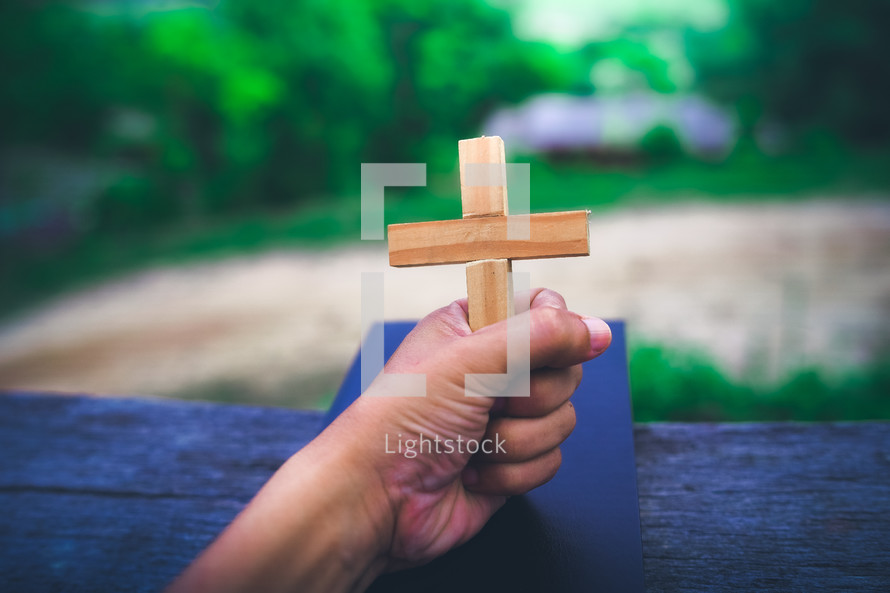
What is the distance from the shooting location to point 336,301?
4.33 metres

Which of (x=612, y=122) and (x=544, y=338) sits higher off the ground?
(x=612, y=122)

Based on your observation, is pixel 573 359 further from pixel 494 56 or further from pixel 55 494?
pixel 494 56

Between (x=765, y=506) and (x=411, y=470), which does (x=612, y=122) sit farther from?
(x=411, y=470)

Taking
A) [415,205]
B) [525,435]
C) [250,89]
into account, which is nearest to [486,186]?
[525,435]

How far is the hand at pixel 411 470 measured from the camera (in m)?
0.61

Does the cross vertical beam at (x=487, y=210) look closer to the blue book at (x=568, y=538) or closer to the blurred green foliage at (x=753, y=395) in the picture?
the blue book at (x=568, y=538)

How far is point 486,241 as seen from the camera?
76 centimetres

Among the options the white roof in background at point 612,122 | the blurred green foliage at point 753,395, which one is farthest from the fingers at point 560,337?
the white roof in background at point 612,122

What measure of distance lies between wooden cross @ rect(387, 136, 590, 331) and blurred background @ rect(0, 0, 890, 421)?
11.2 ft

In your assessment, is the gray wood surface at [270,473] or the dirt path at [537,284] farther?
the dirt path at [537,284]

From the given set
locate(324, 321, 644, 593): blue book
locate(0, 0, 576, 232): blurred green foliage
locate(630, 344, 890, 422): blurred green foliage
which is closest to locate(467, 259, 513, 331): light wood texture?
locate(324, 321, 644, 593): blue book

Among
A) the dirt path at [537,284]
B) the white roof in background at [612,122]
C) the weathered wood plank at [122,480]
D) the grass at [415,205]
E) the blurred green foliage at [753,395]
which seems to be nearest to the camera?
the weathered wood plank at [122,480]

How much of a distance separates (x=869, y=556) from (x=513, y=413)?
467mm

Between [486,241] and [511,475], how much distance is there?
289 millimetres
